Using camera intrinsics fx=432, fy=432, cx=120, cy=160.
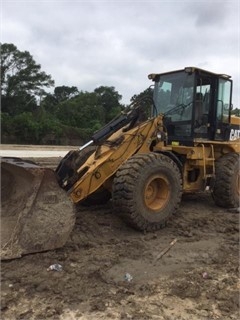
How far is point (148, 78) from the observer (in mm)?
8539

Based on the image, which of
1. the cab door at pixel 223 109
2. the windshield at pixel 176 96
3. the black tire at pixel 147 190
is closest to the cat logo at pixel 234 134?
the cab door at pixel 223 109

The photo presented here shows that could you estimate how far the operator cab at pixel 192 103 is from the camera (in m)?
7.68

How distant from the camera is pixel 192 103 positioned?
765 cm

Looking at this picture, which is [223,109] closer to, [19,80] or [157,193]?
[157,193]

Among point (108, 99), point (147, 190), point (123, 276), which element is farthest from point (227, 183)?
point (108, 99)

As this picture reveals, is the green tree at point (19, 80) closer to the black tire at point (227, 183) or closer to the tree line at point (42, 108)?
the tree line at point (42, 108)

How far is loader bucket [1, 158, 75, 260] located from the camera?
5.00m

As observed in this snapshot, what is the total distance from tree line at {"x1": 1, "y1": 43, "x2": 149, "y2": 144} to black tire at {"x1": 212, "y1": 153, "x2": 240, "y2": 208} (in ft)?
110

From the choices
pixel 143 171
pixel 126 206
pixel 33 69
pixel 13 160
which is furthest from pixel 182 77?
pixel 33 69

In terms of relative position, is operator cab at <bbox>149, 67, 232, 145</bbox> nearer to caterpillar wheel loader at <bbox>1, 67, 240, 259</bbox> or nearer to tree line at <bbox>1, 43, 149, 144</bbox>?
caterpillar wheel loader at <bbox>1, 67, 240, 259</bbox>

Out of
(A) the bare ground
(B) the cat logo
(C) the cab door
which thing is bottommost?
(A) the bare ground

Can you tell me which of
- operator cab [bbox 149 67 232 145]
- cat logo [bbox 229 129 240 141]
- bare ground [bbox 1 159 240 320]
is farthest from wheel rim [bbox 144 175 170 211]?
cat logo [bbox 229 129 240 141]

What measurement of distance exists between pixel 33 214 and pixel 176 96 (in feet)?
12.6

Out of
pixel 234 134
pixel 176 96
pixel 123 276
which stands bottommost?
pixel 123 276
